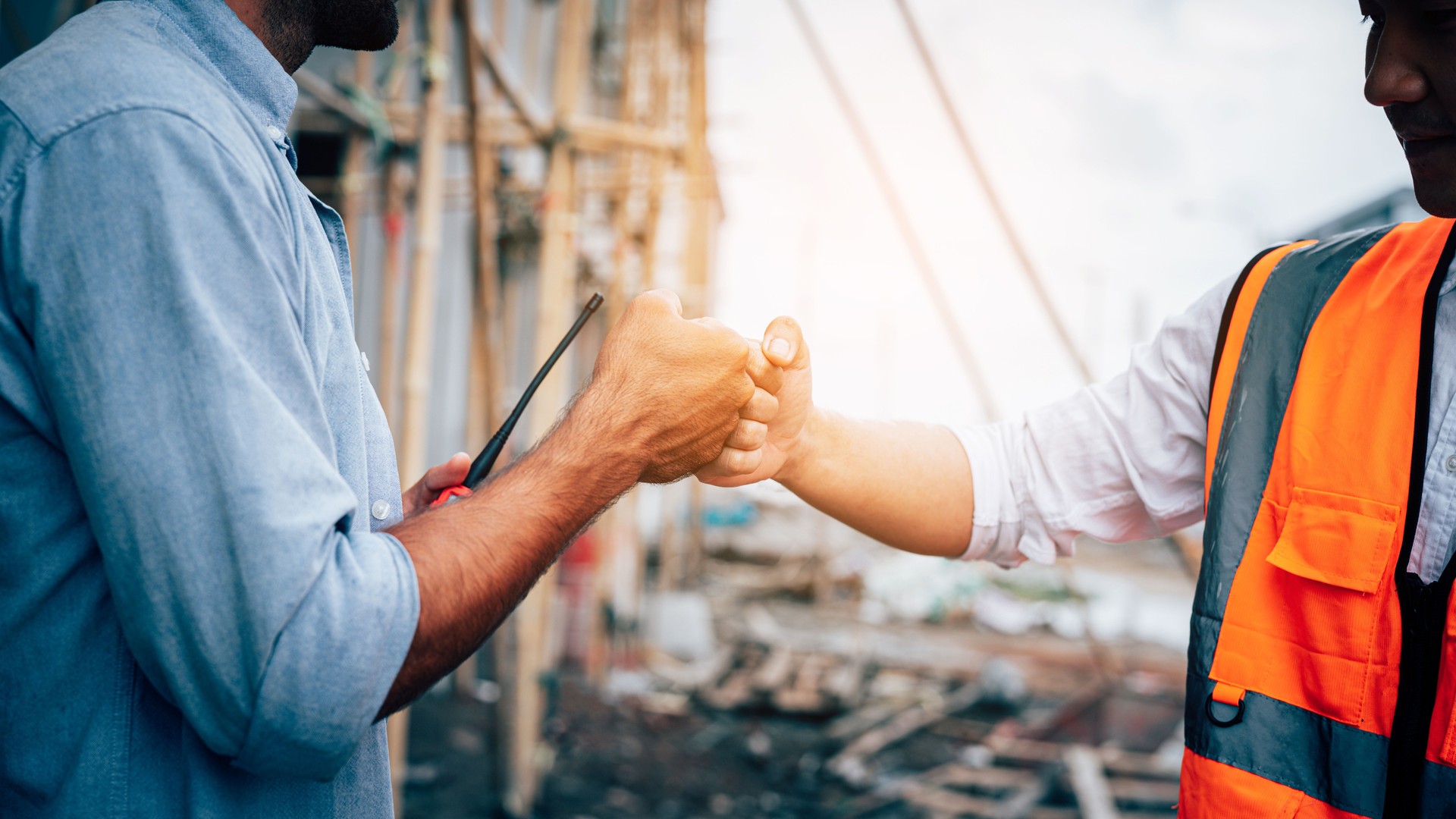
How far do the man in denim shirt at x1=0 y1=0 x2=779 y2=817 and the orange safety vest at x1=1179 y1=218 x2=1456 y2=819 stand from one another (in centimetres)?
101

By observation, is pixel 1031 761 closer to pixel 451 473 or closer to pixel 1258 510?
pixel 1258 510

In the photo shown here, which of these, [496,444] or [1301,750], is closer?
[1301,750]

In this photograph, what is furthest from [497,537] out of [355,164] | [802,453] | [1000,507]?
[355,164]

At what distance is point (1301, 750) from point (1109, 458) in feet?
1.92

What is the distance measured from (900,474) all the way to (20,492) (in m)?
1.36

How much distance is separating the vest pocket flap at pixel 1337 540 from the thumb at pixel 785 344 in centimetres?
84

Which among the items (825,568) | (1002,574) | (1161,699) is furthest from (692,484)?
(1161,699)

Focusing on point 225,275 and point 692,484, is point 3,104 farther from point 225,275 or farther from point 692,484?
point 692,484

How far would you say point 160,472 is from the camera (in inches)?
29.8

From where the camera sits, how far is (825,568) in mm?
13031

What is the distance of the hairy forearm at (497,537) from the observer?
35.7 inches

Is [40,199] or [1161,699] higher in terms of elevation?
[40,199]

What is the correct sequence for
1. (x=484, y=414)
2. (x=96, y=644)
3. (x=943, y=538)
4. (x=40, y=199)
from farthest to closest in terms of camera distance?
(x=484, y=414) < (x=943, y=538) < (x=96, y=644) < (x=40, y=199)

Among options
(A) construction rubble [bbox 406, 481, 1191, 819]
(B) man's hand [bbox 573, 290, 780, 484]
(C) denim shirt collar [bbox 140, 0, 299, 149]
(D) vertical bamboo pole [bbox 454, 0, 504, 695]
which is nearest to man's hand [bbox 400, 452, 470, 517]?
(B) man's hand [bbox 573, 290, 780, 484]
